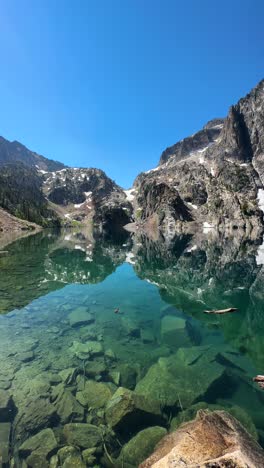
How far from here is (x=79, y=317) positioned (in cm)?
2327

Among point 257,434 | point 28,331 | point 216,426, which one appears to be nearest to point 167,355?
point 257,434

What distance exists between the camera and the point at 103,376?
1434cm

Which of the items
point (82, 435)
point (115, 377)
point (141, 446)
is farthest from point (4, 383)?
point (141, 446)

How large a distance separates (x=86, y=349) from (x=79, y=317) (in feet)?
20.5

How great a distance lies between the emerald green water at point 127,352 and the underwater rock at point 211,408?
5 cm

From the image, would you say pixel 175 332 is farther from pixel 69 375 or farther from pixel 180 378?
pixel 69 375

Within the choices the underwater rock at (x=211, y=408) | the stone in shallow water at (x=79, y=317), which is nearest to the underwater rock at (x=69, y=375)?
the underwater rock at (x=211, y=408)

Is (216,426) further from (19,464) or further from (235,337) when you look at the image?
→ (235,337)

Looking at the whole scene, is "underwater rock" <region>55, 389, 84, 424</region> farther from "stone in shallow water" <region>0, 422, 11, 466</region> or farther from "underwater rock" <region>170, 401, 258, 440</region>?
"underwater rock" <region>170, 401, 258, 440</region>

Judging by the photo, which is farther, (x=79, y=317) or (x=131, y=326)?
(x=79, y=317)

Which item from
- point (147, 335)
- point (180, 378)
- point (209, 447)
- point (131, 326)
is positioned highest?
point (209, 447)

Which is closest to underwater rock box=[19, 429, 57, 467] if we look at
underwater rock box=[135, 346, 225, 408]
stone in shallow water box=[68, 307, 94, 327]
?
underwater rock box=[135, 346, 225, 408]

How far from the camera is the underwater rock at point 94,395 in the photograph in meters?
11.9

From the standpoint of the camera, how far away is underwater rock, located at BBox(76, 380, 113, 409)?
1191cm
